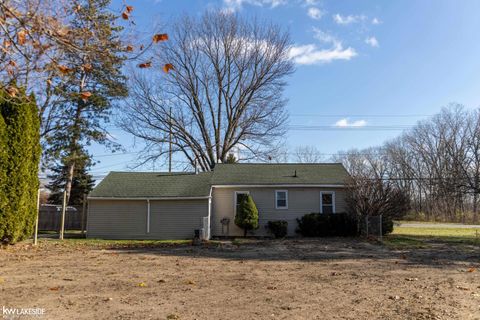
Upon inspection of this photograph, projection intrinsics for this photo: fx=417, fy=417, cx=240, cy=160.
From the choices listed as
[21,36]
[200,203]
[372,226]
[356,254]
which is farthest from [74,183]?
[21,36]

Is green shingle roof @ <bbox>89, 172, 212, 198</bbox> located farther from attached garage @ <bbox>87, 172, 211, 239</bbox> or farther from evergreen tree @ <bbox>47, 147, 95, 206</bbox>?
evergreen tree @ <bbox>47, 147, 95, 206</bbox>

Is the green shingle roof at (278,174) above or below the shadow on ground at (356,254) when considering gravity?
above

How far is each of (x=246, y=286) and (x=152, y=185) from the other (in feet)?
52.7

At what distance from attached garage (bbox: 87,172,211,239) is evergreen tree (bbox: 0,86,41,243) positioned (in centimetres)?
522

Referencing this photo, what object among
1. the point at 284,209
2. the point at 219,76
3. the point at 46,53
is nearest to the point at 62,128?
the point at 219,76

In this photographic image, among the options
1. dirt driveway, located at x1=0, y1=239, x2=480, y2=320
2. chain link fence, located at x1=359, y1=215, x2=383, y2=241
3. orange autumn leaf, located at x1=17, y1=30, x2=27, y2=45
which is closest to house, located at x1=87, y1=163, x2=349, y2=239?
chain link fence, located at x1=359, y1=215, x2=383, y2=241

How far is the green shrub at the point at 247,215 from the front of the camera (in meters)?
20.5

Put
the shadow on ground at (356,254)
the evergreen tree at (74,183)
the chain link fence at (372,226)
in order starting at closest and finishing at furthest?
the shadow on ground at (356,254)
the chain link fence at (372,226)
the evergreen tree at (74,183)

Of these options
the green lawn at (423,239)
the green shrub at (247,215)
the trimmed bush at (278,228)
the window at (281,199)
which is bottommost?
the green lawn at (423,239)

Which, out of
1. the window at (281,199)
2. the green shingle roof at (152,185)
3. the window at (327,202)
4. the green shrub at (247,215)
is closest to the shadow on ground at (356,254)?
the green shrub at (247,215)

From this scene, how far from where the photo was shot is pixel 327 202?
21844 mm

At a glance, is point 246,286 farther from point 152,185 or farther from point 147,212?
point 152,185

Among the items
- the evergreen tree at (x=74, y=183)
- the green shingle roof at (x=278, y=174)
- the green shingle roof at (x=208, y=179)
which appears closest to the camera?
the green shingle roof at (x=208, y=179)

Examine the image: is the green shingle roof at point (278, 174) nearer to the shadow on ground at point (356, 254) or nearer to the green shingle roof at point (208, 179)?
the green shingle roof at point (208, 179)
